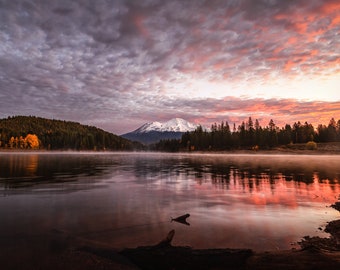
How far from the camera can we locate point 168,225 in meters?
13.4

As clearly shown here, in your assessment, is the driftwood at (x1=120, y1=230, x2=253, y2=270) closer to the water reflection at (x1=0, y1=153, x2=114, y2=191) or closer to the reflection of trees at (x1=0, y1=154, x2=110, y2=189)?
the water reflection at (x1=0, y1=153, x2=114, y2=191)

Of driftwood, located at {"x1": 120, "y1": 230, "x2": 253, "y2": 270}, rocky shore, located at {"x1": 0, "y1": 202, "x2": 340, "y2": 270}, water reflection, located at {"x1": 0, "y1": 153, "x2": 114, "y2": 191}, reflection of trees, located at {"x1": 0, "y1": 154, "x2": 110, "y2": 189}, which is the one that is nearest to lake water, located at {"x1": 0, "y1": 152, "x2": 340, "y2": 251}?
rocky shore, located at {"x1": 0, "y1": 202, "x2": 340, "y2": 270}

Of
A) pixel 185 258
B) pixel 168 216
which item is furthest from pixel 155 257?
pixel 168 216

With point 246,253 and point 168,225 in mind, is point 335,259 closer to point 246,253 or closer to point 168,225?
point 246,253

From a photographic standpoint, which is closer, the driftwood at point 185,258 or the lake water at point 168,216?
the driftwood at point 185,258

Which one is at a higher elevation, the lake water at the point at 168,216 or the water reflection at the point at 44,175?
the water reflection at the point at 44,175

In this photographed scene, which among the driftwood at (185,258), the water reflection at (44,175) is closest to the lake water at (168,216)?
the driftwood at (185,258)

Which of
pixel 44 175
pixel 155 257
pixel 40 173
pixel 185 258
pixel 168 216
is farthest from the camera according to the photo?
pixel 40 173

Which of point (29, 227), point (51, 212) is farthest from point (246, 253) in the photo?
point (51, 212)

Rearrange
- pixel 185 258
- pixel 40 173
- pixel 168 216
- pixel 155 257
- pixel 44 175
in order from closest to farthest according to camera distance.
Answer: pixel 185 258 < pixel 155 257 < pixel 168 216 < pixel 44 175 < pixel 40 173

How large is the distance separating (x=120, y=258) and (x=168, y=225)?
4.54 m

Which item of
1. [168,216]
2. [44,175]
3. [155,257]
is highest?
[44,175]

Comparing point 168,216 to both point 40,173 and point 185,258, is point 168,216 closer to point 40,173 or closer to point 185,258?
point 185,258

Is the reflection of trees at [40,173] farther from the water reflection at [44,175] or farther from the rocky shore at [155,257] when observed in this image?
the rocky shore at [155,257]
